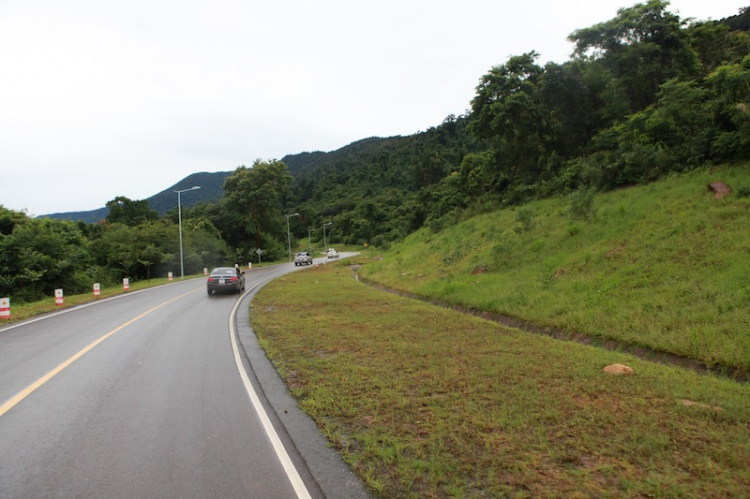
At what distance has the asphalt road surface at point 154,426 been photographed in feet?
12.3

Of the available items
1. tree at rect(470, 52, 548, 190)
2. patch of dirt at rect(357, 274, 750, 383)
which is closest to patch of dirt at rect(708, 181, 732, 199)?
patch of dirt at rect(357, 274, 750, 383)

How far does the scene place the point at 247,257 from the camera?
62.9 m

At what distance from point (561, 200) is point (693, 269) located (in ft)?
53.2

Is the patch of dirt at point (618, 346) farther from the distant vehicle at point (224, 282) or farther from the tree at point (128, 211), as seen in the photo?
the tree at point (128, 211)

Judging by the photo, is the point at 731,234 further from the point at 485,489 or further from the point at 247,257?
the point at 247,257

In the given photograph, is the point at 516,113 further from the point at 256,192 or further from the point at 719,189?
the point at 256,192

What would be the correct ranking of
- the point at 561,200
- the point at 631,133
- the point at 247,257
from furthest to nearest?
the point at 247,257 < the point at 561,200 < the point at 631,133

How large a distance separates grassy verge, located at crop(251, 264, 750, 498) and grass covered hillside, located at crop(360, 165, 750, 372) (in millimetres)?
1669

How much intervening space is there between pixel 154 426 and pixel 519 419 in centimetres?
431

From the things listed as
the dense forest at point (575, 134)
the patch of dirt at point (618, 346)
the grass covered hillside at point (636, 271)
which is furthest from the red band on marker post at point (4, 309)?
the patch of dirt at point (618, 346)

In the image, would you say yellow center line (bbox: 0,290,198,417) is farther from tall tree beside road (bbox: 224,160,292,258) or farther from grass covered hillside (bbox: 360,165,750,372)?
tall tree beside road (bbox: 224,160,292,258)

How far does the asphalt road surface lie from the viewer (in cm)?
374

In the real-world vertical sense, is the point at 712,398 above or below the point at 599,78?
below

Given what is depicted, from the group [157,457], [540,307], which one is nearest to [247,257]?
[540,307]
